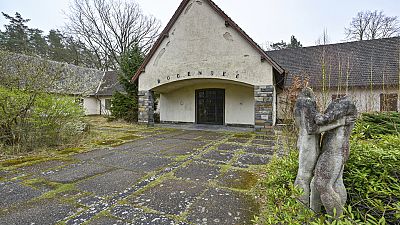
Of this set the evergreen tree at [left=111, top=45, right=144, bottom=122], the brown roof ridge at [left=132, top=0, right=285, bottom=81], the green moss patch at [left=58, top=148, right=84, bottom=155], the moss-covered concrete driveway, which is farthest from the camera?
the evergreen tree at [left=111, top=45, right=144, bottom=122]

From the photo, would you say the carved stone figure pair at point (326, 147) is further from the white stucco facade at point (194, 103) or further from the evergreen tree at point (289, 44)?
the evergreen tree at point (289, 44)

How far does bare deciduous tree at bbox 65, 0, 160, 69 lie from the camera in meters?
18.9

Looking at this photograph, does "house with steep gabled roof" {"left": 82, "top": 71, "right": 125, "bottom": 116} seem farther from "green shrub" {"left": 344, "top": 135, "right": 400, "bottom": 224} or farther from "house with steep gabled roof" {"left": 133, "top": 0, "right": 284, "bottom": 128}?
"green shrub" {"left": 344, "top": 135, "right": 400, "bottom": 224}

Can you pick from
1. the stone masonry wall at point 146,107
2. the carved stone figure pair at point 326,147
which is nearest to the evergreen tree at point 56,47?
the stone masonry wall at point 146,107

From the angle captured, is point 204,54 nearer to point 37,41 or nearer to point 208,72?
point 208,72

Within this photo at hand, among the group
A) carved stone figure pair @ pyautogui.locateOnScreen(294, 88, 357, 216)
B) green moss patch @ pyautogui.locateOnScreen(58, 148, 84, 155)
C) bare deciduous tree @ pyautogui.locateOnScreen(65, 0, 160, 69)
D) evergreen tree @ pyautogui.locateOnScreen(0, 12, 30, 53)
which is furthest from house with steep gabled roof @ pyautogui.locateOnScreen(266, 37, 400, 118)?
evergreen tree @ pyautogui.locateOnScreen(0, 12, 30, 53)

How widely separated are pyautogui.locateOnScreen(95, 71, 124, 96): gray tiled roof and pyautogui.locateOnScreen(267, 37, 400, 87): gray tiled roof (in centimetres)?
1370

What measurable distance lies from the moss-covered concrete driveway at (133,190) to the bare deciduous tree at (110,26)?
1677cm

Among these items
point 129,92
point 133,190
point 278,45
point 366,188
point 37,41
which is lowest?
point 133,190

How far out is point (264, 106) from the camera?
815 centimetres

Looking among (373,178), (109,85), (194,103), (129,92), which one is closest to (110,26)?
(109,85)

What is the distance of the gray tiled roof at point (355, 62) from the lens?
11.3 meters

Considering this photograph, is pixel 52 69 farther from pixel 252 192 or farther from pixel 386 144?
pixel 386 144

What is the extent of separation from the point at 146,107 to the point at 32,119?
5.55 metres
